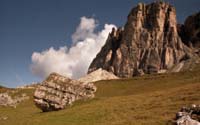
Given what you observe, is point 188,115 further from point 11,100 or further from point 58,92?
point 11,100

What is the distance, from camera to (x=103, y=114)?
1704 inches

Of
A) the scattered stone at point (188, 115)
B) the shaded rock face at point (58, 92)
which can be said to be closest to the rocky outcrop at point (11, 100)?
the shaded rock face at point (58, 92)

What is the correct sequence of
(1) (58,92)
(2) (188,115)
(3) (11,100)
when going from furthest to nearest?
(3) (11,100) < (1) (58,92) < (2) (188,115)

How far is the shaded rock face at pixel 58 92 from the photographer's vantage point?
59938mm

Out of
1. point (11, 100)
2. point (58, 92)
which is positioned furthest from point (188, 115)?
point (11, 100)

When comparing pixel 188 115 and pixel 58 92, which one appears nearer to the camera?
pixel 188 115

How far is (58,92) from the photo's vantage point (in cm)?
6159

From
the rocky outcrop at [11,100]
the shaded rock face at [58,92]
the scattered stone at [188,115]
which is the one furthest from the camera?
the rocky outcrop at [11,100]

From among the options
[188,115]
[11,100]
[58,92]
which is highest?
[58,92]

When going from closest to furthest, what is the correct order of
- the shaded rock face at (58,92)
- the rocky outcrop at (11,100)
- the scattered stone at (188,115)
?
the scattered stone at (188,115) → the shaded rock face at (58,92) → the rocky outcrop at (11,100)

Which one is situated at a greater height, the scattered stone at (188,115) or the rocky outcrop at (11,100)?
the rocky outcrop at (11,100)

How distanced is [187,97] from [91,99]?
23383 mm

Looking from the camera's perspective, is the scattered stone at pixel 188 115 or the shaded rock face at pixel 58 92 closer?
the scattered stone at pixel 188 115

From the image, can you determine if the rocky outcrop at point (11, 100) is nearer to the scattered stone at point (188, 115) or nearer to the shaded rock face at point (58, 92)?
the shaded rock face at point (58, 92)
